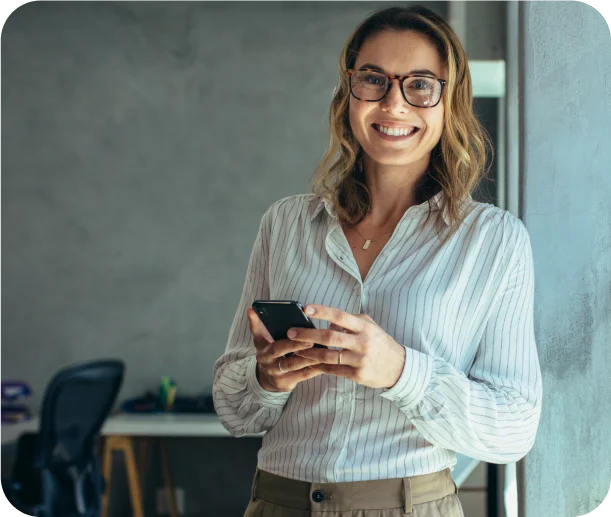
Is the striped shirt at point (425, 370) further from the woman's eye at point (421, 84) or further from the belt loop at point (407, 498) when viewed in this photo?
the woman's eye at point (421, 84)

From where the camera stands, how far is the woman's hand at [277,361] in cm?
119

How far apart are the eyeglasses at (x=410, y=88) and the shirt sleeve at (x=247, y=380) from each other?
0.97 ft

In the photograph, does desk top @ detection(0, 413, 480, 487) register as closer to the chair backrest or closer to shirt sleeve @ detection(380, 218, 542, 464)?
the chair backrest

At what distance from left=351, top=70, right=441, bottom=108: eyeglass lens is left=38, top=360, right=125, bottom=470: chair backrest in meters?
2.83

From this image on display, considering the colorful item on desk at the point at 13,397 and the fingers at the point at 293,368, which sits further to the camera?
the colorful item on desk at the point at 13,397

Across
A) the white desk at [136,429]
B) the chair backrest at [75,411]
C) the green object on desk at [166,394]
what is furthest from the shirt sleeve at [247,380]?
the green object on desk at [166,394]

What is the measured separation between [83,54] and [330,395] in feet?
15.1

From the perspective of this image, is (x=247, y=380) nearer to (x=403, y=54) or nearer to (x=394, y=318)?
(x=394, y=318)

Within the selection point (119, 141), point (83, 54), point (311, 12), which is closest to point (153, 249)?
point (119, 141)

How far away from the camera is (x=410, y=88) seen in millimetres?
1348

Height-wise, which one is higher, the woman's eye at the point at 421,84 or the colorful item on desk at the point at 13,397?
the woman's eye at the point at 421,84

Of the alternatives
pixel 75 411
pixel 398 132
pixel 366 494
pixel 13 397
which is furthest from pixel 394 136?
pixel 13 397

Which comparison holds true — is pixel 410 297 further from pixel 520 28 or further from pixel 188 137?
pixel 188 137

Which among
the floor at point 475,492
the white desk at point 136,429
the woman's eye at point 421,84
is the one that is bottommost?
the floor at point 475,492
